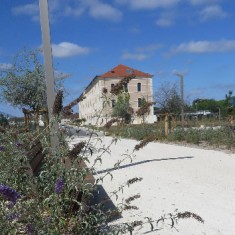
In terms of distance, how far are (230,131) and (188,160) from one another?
4561mm

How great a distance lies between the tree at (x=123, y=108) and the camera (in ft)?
10.4

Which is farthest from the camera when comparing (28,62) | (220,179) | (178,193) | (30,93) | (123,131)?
(28,62)

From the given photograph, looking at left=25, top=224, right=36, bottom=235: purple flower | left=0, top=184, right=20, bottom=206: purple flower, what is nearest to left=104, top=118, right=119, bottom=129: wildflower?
left=25, top=224, right=36, bottom=235: purple flower

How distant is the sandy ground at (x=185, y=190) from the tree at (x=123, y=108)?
44cm

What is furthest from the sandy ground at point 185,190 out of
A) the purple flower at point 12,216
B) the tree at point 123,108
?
the purple flower at point 12,216

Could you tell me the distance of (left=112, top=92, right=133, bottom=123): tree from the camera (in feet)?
10.4

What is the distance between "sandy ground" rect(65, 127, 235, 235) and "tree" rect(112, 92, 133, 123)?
44 centimetres

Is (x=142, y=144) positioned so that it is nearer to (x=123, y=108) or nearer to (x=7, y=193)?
(x=123, y=108)

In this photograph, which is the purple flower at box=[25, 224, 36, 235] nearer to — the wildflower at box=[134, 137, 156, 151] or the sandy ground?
the wildflower at box=[134, 137, 156, 151]

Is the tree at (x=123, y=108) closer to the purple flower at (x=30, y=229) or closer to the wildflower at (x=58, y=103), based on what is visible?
the wildflower at (x=58, y=103)

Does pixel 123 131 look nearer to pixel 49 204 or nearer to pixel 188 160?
pixel 49 204

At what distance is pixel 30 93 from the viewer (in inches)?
797

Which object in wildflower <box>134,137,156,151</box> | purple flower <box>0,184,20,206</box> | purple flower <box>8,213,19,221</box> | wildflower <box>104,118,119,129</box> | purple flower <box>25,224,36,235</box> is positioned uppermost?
wildflower <box>104,118,119,129</box>

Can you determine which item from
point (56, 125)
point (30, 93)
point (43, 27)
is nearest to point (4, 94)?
point (30, 93)
